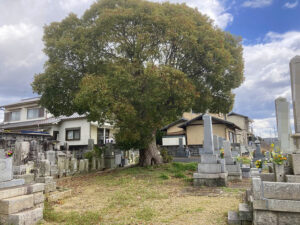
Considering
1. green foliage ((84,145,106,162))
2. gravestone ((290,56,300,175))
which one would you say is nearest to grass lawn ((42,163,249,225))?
gravestone ((290,56,300,175))

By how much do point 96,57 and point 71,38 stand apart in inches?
64.8

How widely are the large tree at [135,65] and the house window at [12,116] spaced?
18176 mm

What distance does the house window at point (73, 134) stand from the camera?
2541 cm

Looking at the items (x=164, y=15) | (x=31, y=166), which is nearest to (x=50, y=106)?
(x=31, y=166)

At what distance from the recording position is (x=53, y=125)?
2553 cm

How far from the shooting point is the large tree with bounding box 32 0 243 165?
415 inches

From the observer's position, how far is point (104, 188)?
29.8ft

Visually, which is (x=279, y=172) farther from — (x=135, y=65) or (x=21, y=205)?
(x=135, y=65)

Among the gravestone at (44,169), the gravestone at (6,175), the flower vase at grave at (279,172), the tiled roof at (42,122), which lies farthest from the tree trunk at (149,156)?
the tiled roof at (42,122)

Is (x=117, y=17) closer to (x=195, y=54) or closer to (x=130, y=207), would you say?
(x=195, y=54)

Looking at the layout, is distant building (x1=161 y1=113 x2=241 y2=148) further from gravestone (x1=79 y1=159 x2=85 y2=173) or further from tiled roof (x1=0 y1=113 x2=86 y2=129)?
gravestone (x1=79 y1=159 x2=85 y2=173)

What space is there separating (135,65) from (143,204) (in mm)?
7035

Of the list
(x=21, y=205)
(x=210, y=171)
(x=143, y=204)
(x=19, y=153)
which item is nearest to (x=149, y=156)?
(x=210, y=171)

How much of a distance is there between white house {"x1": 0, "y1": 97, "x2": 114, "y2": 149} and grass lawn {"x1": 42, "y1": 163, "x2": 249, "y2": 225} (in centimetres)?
1575
